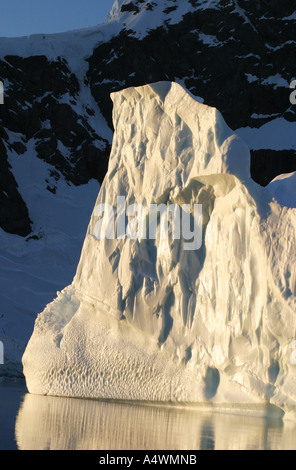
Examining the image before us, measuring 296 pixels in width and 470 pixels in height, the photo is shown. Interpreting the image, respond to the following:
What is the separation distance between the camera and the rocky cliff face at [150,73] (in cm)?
4906

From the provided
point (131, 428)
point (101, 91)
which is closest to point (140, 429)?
point (131, 428)

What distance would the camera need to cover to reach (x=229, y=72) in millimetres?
55875

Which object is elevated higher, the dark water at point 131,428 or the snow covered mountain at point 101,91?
the snow covered mountain at point 101,91

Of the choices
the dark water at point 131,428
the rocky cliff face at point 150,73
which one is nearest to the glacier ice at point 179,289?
the dark water at point 131,428

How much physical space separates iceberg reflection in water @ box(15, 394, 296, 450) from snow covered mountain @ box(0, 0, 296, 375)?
25.0m

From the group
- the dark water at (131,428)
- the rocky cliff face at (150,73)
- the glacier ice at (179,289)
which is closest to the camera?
the dark water at (131,428)

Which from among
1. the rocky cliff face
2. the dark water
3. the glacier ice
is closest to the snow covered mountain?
the rocky cliff face

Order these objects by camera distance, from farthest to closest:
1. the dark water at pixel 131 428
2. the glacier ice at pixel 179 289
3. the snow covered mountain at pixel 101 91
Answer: the snow covered mountain at pixel 101 91 → the glacier ice at pixel 179 289 → the dark water at pixel 131 428

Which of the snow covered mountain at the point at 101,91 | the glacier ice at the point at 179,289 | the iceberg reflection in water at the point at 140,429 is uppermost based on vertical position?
the snow covered mountain at the point at 101,91

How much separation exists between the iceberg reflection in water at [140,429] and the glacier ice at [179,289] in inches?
20.1

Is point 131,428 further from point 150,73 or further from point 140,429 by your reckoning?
point 150,73

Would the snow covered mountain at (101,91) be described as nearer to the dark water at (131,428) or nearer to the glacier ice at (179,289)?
the glacier ice at (179,289)

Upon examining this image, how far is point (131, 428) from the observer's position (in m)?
8.96
